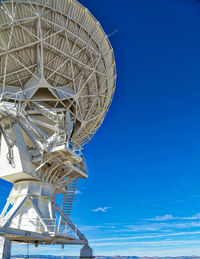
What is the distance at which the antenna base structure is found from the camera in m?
13.3

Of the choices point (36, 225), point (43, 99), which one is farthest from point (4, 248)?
point (43, 99)

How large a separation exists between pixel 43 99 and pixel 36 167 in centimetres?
444

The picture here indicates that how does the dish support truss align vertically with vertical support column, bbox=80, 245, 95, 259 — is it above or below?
above

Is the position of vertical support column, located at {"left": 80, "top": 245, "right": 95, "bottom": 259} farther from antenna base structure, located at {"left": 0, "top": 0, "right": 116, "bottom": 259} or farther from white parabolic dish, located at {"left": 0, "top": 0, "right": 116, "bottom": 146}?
white parabolic dish, located at {"left": 0, "top": 0, "right": 116, "bottom": 146}

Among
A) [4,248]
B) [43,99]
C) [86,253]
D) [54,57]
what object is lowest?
[4,248]

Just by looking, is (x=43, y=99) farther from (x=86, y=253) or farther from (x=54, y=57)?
(x=86, y=253)

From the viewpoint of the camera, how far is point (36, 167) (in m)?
14.7

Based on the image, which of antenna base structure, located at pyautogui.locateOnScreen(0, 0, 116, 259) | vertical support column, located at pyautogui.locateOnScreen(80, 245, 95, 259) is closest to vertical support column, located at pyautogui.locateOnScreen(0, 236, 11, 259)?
antenna base structure, located at pyautogui.locateOnScreen(0, 0, 116, 259)

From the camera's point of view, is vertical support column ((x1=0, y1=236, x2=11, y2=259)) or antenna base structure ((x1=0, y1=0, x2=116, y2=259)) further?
antenna base structure ((x1=0, y1=0, x2=116, y2=259))

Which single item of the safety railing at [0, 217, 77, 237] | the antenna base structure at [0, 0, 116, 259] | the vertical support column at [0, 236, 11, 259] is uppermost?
the antenna base structure at [0, 0, 116, 259]

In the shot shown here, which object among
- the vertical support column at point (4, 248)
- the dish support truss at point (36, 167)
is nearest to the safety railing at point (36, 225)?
the dish support truss at point (36, 167)

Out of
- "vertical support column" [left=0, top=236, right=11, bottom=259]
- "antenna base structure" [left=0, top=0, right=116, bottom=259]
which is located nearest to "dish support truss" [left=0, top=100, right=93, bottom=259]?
"antenna base structure" [left=0, top=0, right=116, bottom=259]

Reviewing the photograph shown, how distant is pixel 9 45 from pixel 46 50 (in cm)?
229

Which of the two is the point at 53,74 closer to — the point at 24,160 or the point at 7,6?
the point at 7,6
